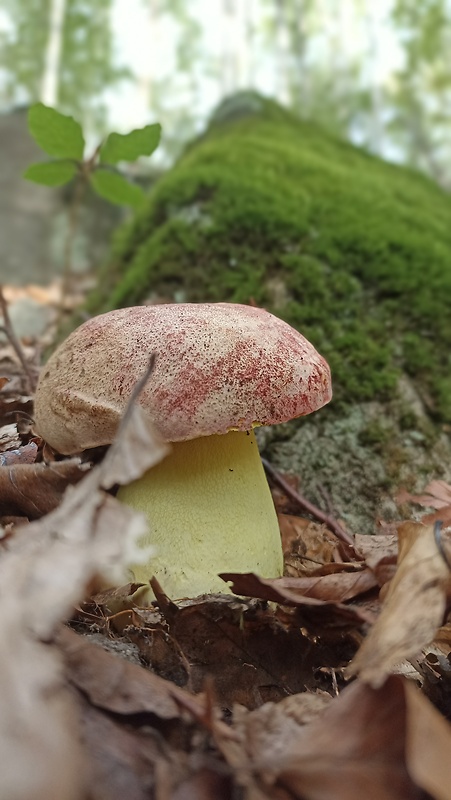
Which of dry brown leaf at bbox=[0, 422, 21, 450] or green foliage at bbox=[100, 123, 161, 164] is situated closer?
dry brown leaf at bbox=[0, 422, 21, 450]

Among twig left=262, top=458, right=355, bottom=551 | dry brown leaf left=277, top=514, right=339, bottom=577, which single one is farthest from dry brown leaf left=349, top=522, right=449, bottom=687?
twig left=262, top=458, right=355, bottom=551

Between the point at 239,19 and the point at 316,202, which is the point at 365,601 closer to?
the point at 316,202

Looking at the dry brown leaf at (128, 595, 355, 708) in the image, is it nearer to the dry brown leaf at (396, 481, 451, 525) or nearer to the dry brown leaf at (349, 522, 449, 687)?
the dry brown leaf at (349, 522, 449, 687)

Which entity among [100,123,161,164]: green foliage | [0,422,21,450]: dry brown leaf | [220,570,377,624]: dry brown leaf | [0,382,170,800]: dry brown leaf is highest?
[100,123,161,164]: green foliage

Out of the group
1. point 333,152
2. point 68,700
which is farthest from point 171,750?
point 333,152

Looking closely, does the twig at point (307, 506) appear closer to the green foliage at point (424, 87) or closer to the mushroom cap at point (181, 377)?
the mushroom cap at point (181, 377)

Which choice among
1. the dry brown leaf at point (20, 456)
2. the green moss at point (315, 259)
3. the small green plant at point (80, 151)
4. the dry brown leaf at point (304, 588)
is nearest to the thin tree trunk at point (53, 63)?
the green moss at point (315, 259)

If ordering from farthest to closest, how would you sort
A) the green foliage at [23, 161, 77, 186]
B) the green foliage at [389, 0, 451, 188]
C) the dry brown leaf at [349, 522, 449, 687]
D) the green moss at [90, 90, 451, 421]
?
1. the green foliage at [389, 0, 451, 188]
2. the green moss at [90, 90, 451, 421]
3. the green foliage at [23, 161, 77, 186]
4. the dry brown leaf at [349, 522, 449, 687]

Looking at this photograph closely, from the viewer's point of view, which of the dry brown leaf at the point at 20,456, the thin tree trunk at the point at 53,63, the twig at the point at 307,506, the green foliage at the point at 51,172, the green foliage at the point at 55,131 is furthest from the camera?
the thin tree trunk at the point at 53,63
